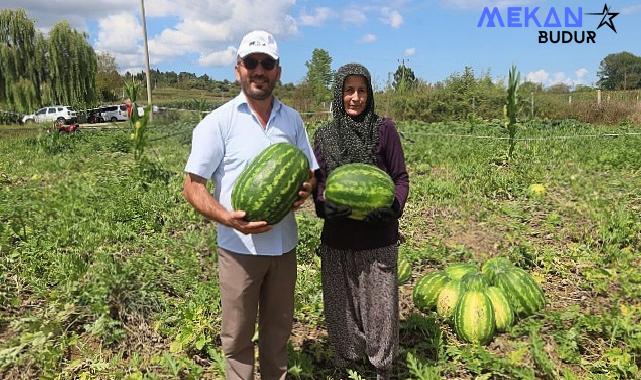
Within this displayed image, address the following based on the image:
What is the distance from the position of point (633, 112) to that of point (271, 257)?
69.2ft

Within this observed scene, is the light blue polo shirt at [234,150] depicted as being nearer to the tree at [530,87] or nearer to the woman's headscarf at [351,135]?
the woman's headscarf at [351,135]

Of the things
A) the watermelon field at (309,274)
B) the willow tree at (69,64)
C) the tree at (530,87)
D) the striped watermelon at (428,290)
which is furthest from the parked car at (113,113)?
the striped watermelon at (428,290)

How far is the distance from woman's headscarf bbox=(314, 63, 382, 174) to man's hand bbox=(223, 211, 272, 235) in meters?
0.65

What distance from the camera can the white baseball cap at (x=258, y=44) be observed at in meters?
2.42

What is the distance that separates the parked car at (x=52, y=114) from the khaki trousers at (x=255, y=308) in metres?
31.3

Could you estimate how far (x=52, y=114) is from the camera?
31.2 meters

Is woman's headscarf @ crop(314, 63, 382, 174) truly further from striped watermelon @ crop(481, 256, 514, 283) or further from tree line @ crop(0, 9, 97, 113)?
tree line @ crop(0, 9, 97, 113)

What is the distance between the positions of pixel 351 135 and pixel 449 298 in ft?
5.09

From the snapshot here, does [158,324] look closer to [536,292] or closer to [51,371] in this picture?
[51,371]

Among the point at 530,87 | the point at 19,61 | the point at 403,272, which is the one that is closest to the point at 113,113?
the point at 19,61

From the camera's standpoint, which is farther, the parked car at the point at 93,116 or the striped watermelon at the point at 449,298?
the parked car at the point at 93,116

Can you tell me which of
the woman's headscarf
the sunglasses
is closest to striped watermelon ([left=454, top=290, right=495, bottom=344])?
the woman's headscarf

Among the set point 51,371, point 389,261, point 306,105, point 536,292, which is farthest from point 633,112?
point 51,371

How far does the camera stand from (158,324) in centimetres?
347
